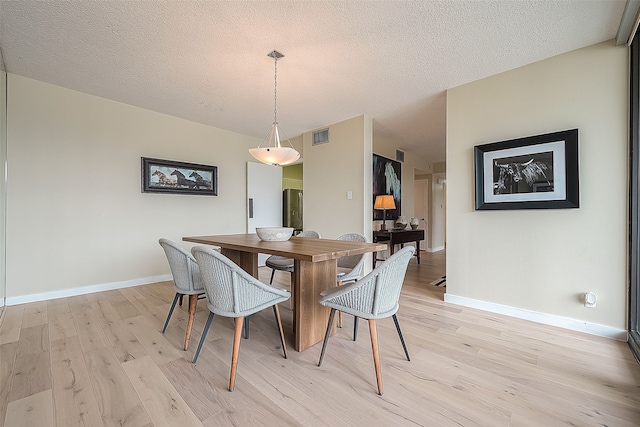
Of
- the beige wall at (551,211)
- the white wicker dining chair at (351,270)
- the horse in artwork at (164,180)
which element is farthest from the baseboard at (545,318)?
the horse in artwork at (164,180)

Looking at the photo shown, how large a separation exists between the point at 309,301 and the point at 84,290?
9.95 feet

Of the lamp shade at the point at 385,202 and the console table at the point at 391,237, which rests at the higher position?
the lamp shade at the point at 385,202

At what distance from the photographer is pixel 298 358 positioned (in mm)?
Result: 1778

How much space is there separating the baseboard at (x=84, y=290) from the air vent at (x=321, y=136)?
3040mm

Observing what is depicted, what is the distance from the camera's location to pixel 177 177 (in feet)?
12.7

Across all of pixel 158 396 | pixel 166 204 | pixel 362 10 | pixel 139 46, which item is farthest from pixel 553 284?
pixel 166 204

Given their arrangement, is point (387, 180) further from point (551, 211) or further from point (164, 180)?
point (164, 180)

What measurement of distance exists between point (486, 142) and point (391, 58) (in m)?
1.27

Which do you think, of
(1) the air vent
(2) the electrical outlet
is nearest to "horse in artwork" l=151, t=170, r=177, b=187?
(1) the air vent

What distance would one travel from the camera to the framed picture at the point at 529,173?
2.20 meters

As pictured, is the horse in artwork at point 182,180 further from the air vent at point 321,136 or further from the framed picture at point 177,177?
the air vent at point 321,136

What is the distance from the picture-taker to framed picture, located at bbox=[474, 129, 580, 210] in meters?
2.20

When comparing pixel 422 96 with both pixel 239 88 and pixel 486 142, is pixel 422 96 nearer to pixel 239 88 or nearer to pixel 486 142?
pixel 486 142

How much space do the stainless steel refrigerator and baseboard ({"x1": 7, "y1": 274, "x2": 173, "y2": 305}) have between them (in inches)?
128
